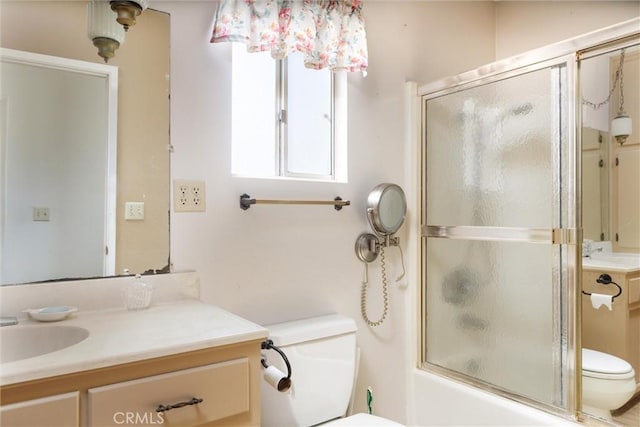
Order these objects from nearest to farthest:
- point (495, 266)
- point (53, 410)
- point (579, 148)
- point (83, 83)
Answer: point (53, 410) < point (83, 83) < point (579, 148) < point (495, 266)

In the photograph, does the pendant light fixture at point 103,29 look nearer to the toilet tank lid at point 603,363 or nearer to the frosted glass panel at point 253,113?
the frosted glass panel at point 253,113

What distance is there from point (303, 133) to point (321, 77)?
290mm

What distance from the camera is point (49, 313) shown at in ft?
3.55

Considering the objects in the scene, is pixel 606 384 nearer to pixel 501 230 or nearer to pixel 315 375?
pixel 501 230

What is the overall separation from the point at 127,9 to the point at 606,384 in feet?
7.77

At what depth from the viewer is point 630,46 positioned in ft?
4.38

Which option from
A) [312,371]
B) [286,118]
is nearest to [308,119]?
[286,118]

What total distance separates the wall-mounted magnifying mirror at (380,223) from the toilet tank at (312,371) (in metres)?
0.34

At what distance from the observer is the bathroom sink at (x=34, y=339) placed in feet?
3.32

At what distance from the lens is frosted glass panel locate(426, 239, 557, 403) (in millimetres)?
1567

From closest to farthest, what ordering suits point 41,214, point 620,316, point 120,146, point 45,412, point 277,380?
point 45,412
point 277,380
point 41,214
point 120,146
point 620,316

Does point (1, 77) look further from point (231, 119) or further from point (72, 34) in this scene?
point (231, 119)

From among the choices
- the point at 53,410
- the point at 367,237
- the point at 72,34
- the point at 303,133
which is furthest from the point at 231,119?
the point at 53,410

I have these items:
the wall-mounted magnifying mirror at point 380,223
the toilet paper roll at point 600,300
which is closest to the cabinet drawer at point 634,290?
the toilet paper roll at point 600,300
